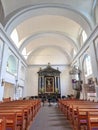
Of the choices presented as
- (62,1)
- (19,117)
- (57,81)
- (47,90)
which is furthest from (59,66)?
(19,117)

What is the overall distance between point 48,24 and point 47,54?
7666 mm

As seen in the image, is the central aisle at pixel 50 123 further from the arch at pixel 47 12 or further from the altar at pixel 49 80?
the altar at pixel 49 80

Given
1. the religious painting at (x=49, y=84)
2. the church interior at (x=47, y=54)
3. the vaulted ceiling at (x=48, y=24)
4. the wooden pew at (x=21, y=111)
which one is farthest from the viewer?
the religious painting at (x=49, y=84)

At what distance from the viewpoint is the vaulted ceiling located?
941 cm

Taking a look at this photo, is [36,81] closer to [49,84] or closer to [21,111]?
[49,84]

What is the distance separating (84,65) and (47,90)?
7.65 metres

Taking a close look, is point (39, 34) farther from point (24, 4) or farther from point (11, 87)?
point (11, 87)

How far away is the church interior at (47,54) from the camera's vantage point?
9030mm

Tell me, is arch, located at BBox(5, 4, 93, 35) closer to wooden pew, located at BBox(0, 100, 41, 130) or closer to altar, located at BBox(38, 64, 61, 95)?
wooden pew, located at BBox(0, 100, 41, 130)

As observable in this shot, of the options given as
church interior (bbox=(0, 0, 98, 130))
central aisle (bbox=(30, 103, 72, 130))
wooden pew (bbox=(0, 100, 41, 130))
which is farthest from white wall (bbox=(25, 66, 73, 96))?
wooden pew (bbox=(0, 100, 41, 130))

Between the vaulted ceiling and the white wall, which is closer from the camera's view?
the vaulted ceiling

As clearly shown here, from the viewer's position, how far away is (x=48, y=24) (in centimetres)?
1301

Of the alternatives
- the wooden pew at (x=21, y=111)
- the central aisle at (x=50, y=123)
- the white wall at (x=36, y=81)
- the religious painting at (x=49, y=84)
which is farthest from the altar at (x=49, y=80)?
the wooden pew at (x=21, y=111)

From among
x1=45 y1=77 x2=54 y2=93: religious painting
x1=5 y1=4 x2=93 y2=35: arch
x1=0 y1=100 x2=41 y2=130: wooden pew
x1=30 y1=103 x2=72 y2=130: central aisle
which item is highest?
x1=5 y1=4 x2=93 y2=35: arch
